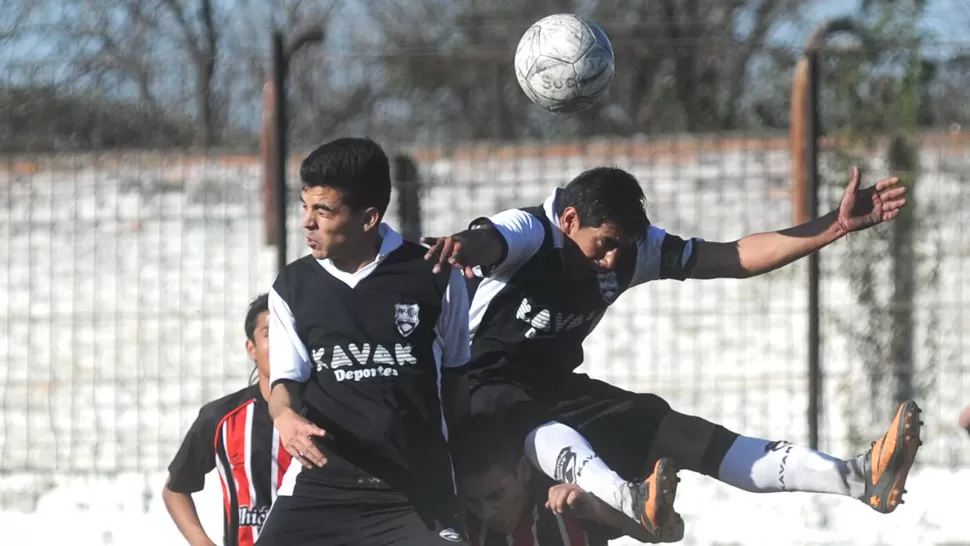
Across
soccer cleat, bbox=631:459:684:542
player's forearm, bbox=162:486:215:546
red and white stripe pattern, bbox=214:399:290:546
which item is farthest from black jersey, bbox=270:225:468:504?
player's forearm, bbox=162:486:215:546

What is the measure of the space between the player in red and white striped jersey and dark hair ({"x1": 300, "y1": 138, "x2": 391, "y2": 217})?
1.05 m

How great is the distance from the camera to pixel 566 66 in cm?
525

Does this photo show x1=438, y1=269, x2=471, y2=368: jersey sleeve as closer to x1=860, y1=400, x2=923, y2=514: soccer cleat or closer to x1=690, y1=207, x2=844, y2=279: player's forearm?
x1=690, y1=207, x2=844, y2=279: player's forearm

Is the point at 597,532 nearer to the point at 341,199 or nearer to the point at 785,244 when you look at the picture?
the point at 785,244

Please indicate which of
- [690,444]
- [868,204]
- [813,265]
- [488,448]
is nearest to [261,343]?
[488,448]

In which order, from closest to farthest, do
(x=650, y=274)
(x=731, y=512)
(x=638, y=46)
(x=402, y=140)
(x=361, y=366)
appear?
(x=361, y=366)
(x=650, y=274)
(x=731, y=512)
(x=638, y=46)
(x=402, y=140)

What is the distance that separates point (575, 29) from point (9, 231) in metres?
5.00

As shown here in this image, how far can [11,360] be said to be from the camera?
9.21 meters

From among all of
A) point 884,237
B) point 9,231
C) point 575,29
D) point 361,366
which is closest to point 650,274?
point 575,29

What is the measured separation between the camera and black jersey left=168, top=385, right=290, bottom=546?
5152 mm

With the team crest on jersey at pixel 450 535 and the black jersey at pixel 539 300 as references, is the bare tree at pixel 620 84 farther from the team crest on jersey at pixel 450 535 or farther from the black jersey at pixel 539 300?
the team crest on jersey at pixel 450 535

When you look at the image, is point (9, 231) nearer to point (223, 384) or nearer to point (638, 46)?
point (223, 384)

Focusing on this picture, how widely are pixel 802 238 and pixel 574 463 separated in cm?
114

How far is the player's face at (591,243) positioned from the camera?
4.92 metres
